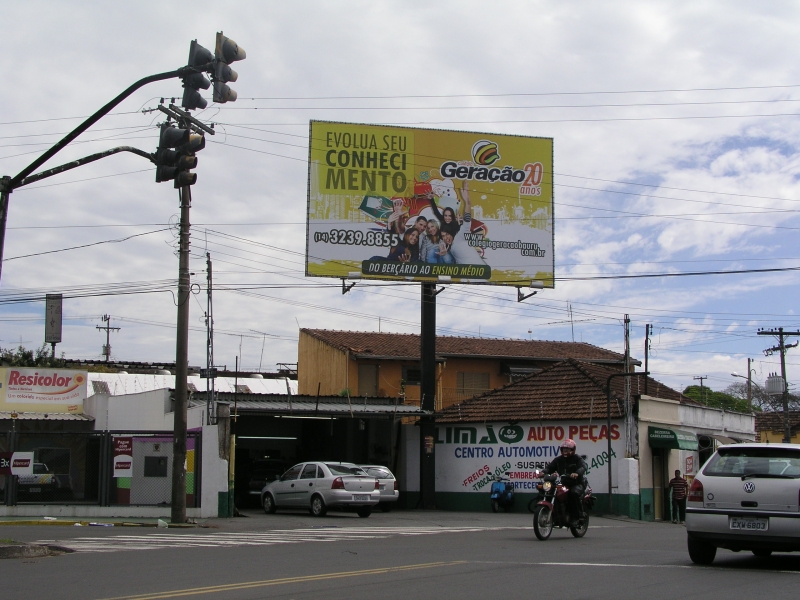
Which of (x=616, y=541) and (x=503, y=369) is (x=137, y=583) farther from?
→ (x=503, y=369)

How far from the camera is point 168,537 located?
17.7 m

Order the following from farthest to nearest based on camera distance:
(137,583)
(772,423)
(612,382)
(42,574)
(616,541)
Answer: (772,423) → (612,382) → (616,541) → (42,574) → (137,583)

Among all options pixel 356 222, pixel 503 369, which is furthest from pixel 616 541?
pixel 503 369

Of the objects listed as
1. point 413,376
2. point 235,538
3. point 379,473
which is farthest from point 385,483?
point 413,376

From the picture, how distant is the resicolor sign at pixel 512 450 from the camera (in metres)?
29.1

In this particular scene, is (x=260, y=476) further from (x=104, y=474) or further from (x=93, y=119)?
(x=93, y=119)

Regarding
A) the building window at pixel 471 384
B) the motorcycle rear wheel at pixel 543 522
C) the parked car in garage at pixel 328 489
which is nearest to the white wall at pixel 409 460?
the parked car in garage at pixel 328 489

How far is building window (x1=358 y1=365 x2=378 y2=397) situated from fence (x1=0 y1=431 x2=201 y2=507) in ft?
67.0

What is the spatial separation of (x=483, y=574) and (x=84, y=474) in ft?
50.1

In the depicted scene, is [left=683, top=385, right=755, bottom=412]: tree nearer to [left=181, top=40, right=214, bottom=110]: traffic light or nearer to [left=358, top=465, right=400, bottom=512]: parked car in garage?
[left=358, top=465, right=400, bottom=512]: parked car in garage

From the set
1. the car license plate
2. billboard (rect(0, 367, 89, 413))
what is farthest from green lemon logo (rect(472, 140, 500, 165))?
the car license plate

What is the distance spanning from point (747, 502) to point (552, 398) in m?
20.2

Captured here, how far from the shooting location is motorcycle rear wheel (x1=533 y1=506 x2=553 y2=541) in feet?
50.5

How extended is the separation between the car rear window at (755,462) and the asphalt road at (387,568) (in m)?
1.14
